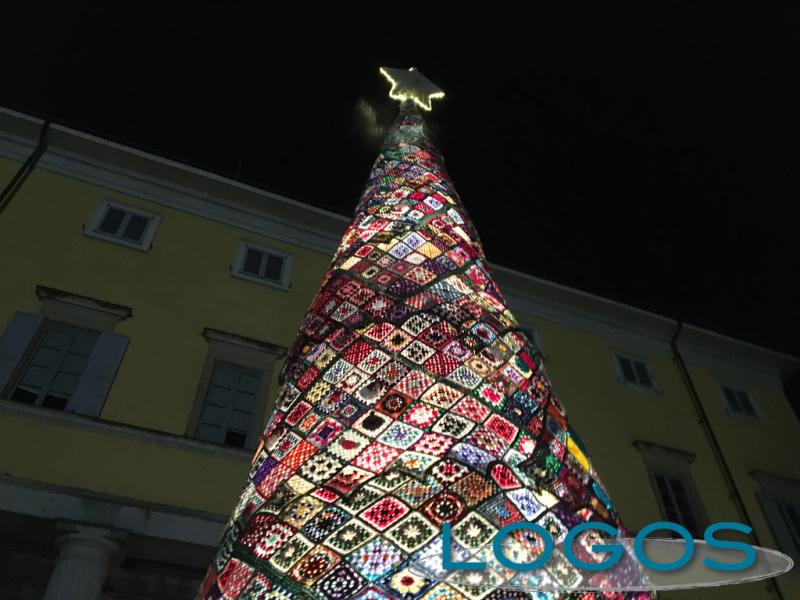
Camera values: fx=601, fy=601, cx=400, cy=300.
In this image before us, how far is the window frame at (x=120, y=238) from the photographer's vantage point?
30.8 ft

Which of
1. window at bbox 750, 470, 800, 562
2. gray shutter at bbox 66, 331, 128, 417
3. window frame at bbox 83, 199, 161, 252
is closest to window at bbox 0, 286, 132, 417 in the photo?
gray shutter at bbox 66, 331, 128, 417

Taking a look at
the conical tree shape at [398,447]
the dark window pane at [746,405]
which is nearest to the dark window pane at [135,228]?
the conical tree shape at [398,447]

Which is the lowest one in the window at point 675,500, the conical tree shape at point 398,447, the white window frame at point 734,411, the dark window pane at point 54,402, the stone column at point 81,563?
the conical tree shape at point 398,447

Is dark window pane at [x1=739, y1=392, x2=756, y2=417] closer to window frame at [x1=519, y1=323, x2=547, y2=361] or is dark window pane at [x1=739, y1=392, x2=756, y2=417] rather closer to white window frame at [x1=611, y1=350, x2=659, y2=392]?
white window frame at [x1=611, y1=350, x2=659, y2=392]

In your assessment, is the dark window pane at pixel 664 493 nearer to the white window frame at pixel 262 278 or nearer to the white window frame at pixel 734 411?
the white window frame at pixel 734 411

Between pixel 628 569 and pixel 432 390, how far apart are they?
461mm

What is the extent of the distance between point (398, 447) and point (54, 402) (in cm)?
750

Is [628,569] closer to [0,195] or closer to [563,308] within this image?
[0,195]

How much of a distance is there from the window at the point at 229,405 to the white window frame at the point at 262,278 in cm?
180

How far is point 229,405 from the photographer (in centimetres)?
824

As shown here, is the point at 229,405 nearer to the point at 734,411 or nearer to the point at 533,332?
the point at 533,332

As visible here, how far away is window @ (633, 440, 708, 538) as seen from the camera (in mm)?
9973

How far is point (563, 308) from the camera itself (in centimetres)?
1297

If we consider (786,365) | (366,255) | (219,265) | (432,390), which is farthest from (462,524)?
(786,365)
